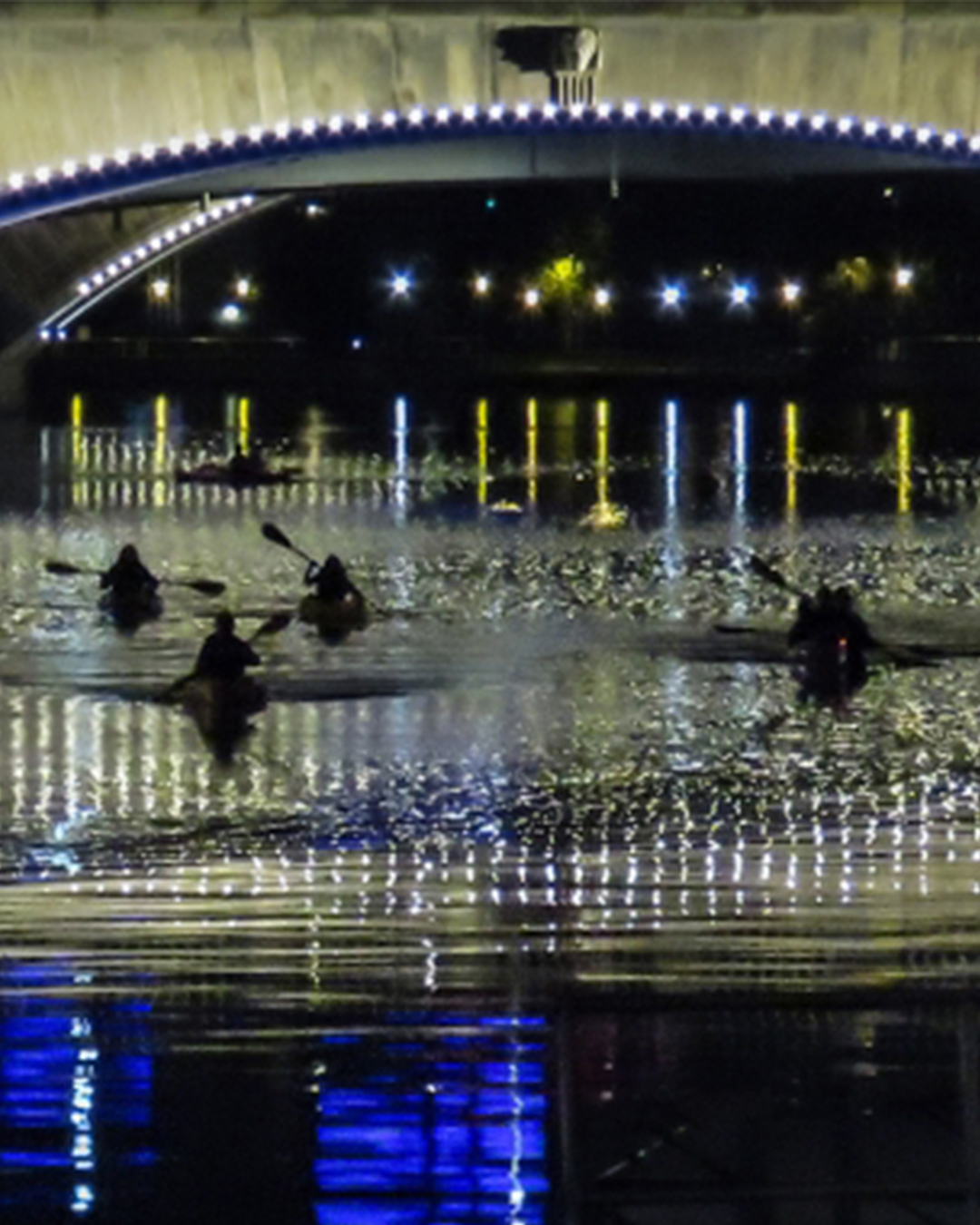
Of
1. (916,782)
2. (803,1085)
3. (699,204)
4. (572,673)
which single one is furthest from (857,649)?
(699,204)

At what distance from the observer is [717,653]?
28750 mm

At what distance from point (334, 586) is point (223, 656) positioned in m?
6.48

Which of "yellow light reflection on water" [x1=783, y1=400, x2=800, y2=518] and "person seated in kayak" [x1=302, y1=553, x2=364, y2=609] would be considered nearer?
"person seated in kayak" [x1=302, y1=553, x2=364, y2=609]

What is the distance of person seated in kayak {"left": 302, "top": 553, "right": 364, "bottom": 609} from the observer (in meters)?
30.4

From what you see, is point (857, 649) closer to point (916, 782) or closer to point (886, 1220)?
point (916, 782)

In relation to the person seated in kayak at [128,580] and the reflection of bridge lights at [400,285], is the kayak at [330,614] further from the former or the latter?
the reflection of bridge lights at [400,285]

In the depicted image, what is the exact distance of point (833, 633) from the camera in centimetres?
2652

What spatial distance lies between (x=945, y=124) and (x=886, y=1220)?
3842 centimetres

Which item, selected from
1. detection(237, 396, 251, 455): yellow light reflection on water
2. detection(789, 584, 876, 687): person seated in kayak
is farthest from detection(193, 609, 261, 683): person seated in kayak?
detection(237, 396, 251, 455): yellow light reflection on water

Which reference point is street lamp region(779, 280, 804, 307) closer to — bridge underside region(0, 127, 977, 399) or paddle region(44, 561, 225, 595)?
bridge underside region(0, 127, 977, 399)

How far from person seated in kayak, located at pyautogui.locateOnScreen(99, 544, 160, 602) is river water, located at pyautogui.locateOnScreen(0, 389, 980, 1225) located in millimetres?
377

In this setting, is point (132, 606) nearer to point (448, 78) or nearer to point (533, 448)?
point (448, 78)

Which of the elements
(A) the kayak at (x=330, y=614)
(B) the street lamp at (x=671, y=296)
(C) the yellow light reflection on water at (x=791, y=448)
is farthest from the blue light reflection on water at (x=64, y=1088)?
(B) the street lamp at (x=671, y=296)

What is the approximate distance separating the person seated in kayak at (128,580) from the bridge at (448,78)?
14895 mm
